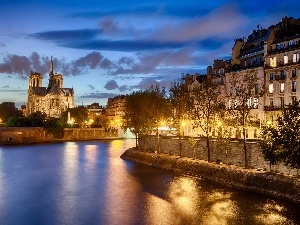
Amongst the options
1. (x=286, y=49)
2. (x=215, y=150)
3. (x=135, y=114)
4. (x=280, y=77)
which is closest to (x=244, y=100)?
(x=215, y=150)

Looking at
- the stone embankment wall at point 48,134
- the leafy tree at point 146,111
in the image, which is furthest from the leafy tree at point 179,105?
the stone embankment wall at point 48,134

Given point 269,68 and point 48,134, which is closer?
point 269,68

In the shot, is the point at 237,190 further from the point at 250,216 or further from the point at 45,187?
the point at 45,187

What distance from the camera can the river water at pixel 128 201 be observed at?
29438 mm

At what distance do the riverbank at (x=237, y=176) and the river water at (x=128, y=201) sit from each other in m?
1.07

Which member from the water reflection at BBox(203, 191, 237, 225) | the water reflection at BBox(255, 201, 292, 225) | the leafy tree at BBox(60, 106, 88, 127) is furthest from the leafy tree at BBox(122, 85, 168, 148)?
the leafy tree at BBox(60, 106, 88, 127)

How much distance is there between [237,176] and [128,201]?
11828 millimetres

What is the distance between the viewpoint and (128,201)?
35.4 metres

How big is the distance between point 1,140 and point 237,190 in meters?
87.2

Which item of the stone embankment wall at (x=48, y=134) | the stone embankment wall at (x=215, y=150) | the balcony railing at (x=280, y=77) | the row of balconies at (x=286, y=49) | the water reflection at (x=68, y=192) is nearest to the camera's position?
the water reflection at (x=68, y=192)

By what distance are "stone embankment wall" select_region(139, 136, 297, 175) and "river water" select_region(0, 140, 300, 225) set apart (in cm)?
445

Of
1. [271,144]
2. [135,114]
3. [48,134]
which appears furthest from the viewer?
[48,134]

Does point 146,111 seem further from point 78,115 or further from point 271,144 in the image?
point 78,115

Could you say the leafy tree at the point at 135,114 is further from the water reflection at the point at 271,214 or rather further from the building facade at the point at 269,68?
the water reflection at the point at 271,214
